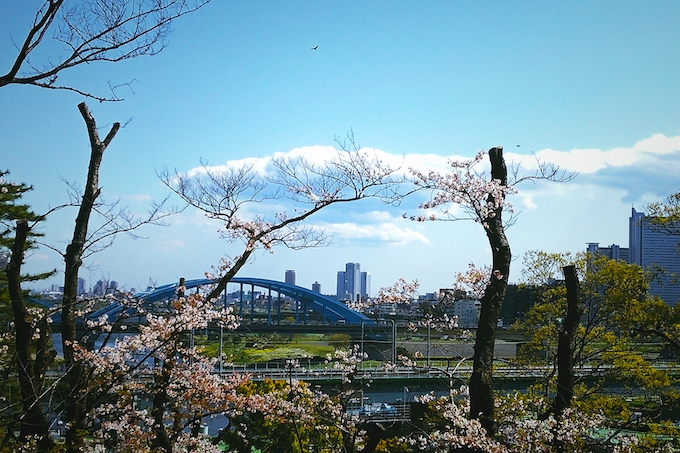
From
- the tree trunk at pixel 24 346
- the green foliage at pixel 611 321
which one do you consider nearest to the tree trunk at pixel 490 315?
the tree trunk at pixel 24 346

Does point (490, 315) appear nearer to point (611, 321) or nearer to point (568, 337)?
point (568, 337)

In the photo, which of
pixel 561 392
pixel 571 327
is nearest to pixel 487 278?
pixel 571 327

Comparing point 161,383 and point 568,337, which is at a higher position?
point 568,337

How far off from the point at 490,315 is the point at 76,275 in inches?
138

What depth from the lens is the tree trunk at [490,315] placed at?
15.9 ft

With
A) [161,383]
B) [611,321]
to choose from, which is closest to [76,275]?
[161,383]

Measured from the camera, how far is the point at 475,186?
5625 mm

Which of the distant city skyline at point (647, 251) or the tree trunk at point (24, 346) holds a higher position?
the distant city skyline at point (647, 251)

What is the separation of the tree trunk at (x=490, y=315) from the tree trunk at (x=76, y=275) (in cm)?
319

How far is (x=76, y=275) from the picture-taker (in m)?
4.85

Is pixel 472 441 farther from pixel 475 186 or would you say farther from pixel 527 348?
pixel 527 348

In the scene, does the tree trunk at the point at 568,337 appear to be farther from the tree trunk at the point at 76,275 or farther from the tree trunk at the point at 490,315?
the tree trunk at the point at 76,275

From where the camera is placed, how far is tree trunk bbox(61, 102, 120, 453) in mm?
4652

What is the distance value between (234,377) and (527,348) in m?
8.35
